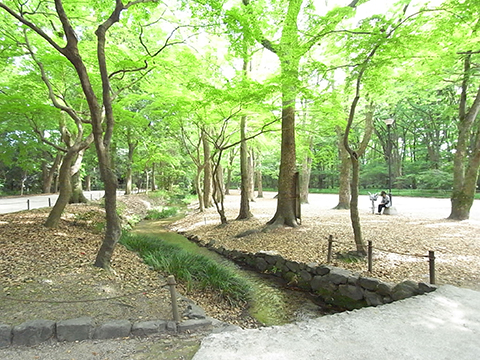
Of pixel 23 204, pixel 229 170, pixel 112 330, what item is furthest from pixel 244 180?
pixel 229 170

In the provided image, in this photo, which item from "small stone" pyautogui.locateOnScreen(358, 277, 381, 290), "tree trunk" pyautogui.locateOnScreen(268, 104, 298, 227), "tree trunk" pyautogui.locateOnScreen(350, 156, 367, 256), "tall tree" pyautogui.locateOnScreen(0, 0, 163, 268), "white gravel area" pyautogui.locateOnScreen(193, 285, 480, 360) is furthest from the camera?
"tree trunk" pyautogui.locateOnScreen(268, 104, 298, 227)

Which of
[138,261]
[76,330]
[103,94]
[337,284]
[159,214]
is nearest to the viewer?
[76,330]

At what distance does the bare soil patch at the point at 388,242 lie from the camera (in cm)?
531

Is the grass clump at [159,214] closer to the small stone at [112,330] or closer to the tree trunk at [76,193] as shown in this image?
the tree trunk at [76,193]

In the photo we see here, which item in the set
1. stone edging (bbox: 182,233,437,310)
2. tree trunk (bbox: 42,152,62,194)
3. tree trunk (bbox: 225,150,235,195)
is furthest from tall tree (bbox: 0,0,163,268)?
tree trunk (bbox: 42,152,62,194)

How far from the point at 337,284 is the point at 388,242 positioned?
9.72 feet

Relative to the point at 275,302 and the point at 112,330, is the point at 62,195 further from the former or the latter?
the point at 275,302

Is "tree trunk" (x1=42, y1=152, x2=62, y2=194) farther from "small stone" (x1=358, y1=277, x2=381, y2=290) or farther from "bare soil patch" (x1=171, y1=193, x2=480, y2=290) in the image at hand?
"small stone" (x1=358, y1=277, x2=381, y2=290)

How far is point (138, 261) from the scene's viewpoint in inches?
247

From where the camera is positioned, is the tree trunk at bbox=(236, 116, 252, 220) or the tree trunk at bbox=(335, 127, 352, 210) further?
the tree trunk at bbox=(335, 127, 352, 210)

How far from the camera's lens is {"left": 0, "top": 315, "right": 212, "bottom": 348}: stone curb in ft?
9.94

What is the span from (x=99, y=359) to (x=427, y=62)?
30.4ft

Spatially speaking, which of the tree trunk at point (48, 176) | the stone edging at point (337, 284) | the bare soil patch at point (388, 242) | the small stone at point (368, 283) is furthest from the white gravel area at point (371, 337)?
the tree trunk at point (48, 176)

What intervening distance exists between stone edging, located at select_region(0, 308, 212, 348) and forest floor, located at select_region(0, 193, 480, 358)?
20cm
